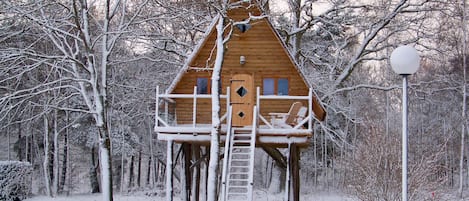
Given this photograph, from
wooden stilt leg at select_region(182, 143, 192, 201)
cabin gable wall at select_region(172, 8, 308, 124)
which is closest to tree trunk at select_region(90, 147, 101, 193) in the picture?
wooden stilt leg at select_region(182, 143, 192, 201)

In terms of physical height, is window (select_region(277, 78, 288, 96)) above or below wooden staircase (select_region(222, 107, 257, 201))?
above

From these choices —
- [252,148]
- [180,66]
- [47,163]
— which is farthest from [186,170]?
[47,163]

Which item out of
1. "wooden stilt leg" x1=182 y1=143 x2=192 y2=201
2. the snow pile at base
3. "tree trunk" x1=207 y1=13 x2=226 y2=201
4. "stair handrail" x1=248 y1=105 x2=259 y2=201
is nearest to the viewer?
"stair handrail" x1=248 y1=105 x2=259 y2=201

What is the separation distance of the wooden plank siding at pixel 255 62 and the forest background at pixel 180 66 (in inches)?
64.1

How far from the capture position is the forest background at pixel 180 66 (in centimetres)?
1636

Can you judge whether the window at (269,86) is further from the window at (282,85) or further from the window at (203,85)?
the window at (203,85)

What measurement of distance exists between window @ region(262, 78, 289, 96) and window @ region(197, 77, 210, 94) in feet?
5.23

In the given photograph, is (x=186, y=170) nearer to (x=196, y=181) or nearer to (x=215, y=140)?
(x=196, y=181)

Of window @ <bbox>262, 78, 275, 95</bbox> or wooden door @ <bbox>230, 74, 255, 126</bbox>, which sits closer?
wooden door @ <bbox>230, 74, 255, 126</bbox>

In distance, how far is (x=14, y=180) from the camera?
2306cm

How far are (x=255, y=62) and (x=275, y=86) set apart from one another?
86 cm

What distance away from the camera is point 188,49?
2162 centimetres

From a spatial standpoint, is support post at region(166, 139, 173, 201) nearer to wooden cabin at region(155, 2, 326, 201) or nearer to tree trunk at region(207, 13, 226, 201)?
wooden cabin at region(155, 2, 326, 201)

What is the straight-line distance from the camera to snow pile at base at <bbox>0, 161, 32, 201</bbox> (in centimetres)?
2258
